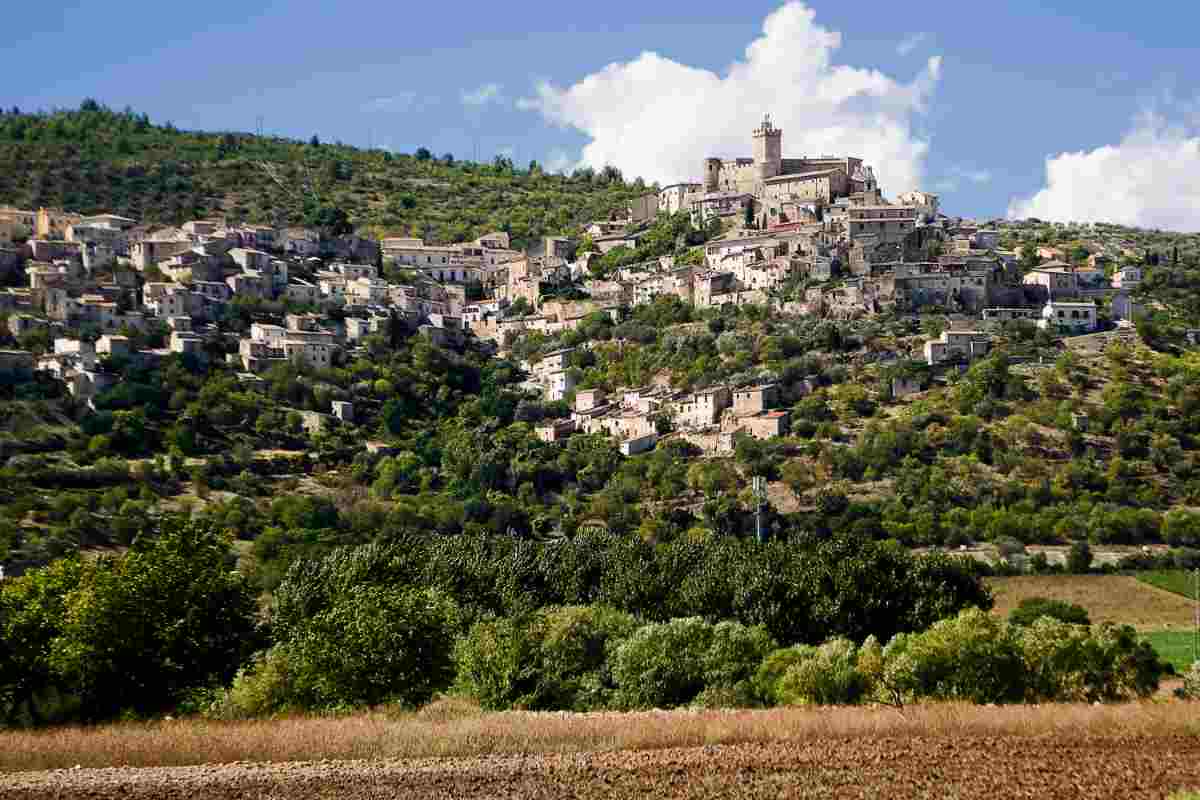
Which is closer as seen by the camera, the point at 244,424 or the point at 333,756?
the point at 333,756

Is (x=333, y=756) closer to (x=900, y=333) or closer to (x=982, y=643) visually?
(x=982, y=643)

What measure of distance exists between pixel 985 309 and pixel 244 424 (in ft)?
119

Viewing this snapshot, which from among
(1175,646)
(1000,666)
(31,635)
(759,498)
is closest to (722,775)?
(1000,666)

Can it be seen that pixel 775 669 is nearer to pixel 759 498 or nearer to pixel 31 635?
pixel 31 635

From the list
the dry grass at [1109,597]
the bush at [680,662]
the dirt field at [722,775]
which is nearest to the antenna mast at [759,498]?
the dry grass at [1109,597]

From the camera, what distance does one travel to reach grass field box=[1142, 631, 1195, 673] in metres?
34.3

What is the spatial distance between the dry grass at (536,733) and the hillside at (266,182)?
7684 cm

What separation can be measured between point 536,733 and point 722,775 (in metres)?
2.90

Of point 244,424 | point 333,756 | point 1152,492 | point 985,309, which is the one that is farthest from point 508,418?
point 333,756

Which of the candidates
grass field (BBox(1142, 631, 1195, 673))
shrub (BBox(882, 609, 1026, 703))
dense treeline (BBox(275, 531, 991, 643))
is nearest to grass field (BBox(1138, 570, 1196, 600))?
grass field (BBox(1142, 631, 1195, 673))

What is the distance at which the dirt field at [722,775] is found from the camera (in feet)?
49.0

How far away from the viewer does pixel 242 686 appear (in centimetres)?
2233

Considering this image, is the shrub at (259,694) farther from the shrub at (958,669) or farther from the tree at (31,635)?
the shrub at (958,669)

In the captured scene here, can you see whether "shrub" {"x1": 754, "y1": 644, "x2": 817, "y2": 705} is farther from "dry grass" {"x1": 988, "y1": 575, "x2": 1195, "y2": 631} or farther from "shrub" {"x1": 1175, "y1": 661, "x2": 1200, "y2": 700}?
"dry grass" {"x1": 988, "y1": 575, "x2": 1195, "y2": 631}
